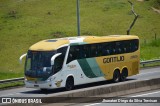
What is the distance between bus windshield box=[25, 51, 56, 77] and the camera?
89.5 feet

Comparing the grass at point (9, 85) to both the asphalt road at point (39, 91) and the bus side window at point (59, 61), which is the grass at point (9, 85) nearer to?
the asphalt road at point (39, 91)

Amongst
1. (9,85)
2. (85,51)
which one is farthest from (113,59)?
(9,85)

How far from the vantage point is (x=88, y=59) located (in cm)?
3019

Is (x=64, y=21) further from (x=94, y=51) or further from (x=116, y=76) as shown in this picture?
(x=94, y=51)

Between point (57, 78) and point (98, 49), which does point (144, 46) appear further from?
point (57, 78)

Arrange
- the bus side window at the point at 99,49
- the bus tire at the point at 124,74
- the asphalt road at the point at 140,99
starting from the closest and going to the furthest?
the asphalt road at the point at 140,99
the bus side window at the point at 99,49
the bus tire at the point at 124,74

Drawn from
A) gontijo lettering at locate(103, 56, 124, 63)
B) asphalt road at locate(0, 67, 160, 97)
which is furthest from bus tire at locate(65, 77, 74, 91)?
gontijo lettering at locate(103, 56, 124, 63)

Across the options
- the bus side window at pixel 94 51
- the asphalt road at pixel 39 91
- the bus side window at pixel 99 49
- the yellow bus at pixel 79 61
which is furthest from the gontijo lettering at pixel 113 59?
the asphalt road at pixel 39 91

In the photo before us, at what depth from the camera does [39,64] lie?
27469mm

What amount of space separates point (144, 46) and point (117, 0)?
2387 centimetres

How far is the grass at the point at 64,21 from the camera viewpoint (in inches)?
2430

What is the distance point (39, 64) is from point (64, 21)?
45204mm

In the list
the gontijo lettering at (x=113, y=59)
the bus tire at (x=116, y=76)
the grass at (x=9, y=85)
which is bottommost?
the grass at (x=9, y=85)

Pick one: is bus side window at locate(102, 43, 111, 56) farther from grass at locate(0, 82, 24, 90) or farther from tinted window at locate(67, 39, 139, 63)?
grass at locate(0, 82, 24, 90)
